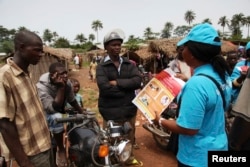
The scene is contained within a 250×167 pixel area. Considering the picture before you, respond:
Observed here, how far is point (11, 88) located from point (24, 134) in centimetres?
42

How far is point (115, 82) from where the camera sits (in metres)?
3.37

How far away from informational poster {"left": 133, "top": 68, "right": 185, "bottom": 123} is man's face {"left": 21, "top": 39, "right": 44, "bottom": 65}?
119 cm

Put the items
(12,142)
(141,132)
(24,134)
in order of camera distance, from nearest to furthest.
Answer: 1. (12,142)
2. (24,134)
3. (141,132)

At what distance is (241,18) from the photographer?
62000 mm

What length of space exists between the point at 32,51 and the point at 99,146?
0.97 meters

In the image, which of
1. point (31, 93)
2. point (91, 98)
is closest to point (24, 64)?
point (31, 93)

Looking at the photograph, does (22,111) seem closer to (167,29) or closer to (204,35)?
(204,35)

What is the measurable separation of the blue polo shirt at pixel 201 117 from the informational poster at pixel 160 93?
1.86ft

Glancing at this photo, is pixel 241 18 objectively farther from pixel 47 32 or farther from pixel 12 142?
pixel 12 142

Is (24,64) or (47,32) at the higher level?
(47,32)

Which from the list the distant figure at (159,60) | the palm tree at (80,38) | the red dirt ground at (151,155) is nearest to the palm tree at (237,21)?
the palm tree at (80,38)

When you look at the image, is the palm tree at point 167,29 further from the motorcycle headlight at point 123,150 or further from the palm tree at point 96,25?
the motorcycle headlight at point 123,150

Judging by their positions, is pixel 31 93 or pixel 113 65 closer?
pixel 31 93

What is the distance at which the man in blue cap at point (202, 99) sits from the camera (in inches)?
64.7
